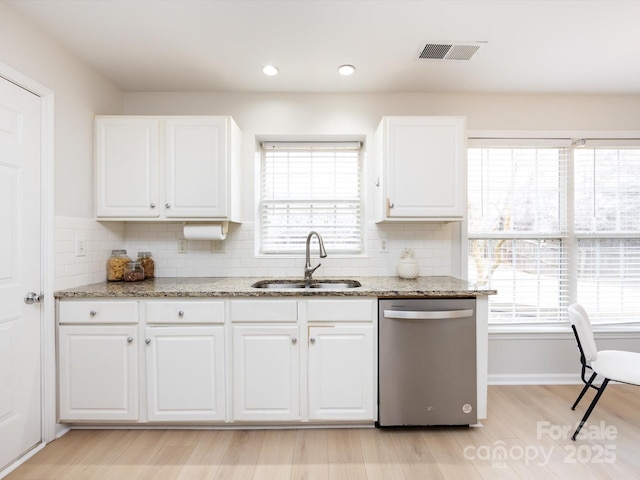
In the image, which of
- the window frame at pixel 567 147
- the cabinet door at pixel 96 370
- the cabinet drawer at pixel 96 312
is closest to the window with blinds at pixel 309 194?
the window frame at pixel 567 147

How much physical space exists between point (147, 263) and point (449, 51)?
269cm

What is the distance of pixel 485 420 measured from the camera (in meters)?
2.31

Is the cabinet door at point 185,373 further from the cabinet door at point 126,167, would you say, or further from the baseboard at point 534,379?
the baseboard at point 534,379

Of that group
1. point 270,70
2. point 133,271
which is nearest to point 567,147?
point 270,70

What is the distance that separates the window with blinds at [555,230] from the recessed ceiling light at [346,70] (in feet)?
3.99

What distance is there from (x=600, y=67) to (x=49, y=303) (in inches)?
158

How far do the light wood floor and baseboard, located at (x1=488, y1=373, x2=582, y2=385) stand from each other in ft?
1.71

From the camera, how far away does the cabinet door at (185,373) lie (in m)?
2.13

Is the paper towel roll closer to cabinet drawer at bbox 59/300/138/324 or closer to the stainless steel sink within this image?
the stainless steel sink

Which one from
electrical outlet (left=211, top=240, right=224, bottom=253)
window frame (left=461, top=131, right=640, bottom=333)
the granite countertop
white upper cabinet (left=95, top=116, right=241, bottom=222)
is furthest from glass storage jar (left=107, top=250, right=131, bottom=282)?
window frame (left=461, top=131, right=640, bottom=333)

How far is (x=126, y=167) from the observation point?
2500mm

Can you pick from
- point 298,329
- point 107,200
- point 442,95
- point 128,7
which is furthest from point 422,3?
point 107,200

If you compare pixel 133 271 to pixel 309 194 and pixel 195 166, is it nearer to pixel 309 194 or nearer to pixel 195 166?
pixel 195 166

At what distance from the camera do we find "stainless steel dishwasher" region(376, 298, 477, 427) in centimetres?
214
